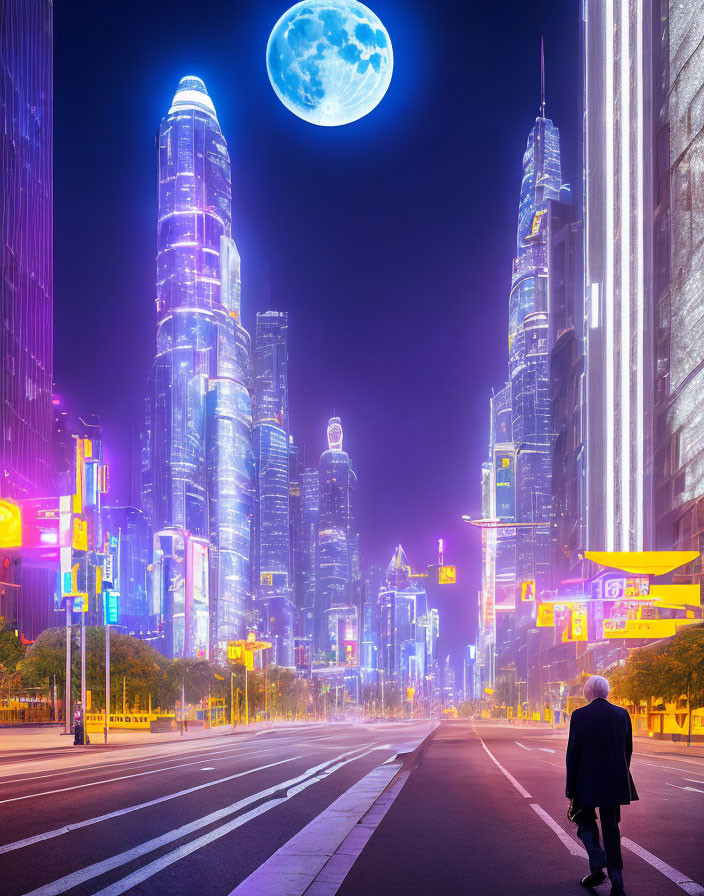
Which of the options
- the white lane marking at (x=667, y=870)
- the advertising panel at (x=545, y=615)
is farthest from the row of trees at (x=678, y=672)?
the white lane marking at (x=667, y=870)

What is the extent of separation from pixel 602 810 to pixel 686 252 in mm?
68021

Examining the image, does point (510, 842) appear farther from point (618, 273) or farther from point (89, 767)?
point (618, 273)

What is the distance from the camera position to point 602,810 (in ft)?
29.2

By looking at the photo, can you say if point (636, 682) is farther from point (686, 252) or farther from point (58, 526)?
point (58, 526)

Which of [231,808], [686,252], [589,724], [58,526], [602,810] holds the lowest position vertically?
[231,808]

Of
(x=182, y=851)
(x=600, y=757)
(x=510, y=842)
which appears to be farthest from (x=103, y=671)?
(x=600, y=757)

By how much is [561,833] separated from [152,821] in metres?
5.82

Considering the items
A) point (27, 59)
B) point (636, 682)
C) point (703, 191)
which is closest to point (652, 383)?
point (703, 191)

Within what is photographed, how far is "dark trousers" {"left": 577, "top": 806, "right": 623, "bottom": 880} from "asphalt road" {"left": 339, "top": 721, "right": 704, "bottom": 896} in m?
0.32

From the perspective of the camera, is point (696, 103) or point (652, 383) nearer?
point (696, 103)

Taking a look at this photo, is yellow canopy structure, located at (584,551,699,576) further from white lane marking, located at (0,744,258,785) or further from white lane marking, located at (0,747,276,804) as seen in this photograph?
white lane marking, located at (0,747,276,804)

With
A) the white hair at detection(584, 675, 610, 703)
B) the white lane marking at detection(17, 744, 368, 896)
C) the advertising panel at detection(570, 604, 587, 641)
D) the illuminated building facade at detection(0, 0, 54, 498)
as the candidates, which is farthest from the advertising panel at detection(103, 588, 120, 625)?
the illuminated building facade at detection(0, 0, 54, 498)

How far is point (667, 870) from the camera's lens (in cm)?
990

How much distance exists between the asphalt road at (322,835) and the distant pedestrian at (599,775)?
1.54 feet
